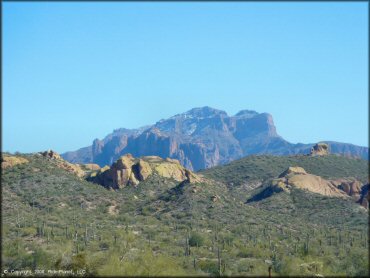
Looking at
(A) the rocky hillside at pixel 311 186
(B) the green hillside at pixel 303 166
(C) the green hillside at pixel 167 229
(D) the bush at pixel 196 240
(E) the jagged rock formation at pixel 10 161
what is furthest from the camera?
(B) the green hillside at pixel 303 166

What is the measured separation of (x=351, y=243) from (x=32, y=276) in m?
57.3

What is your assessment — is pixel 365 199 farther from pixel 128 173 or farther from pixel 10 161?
pixel 10 161

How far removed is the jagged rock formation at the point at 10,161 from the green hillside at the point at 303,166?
68.8 metres

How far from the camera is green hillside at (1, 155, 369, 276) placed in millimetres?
64625

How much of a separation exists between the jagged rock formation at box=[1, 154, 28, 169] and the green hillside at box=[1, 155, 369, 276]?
1493 millimetres

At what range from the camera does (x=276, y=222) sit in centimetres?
11344

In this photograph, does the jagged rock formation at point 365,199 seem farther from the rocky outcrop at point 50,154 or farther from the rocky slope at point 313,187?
the rocky outcrop at point 50,154

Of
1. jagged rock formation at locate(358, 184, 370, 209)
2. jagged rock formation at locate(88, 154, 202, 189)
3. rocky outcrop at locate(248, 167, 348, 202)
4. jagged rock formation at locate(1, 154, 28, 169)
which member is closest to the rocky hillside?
rocky outcrop at locate(248, 167, 348, 202)

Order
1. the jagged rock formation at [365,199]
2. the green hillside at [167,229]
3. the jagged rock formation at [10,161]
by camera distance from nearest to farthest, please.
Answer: the green hillside at [167,229] < the jagged rock formation at [10,161] < the jagged rock formation at [365,199]

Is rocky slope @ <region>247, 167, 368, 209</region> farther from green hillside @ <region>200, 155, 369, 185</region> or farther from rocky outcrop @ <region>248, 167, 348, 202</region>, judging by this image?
green hillside @ <region>200, 155, 369, 185</region>

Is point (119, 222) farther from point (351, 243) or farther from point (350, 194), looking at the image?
point (350, 194)


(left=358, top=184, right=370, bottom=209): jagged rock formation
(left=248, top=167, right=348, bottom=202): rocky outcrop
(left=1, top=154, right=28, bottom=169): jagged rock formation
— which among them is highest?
(left=1, top=154, right=28, bottom=169): jagged rock formation

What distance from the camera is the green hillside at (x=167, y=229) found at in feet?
212

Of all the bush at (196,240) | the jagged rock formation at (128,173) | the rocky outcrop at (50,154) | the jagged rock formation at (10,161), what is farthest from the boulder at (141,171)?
the bush at (196,240)
